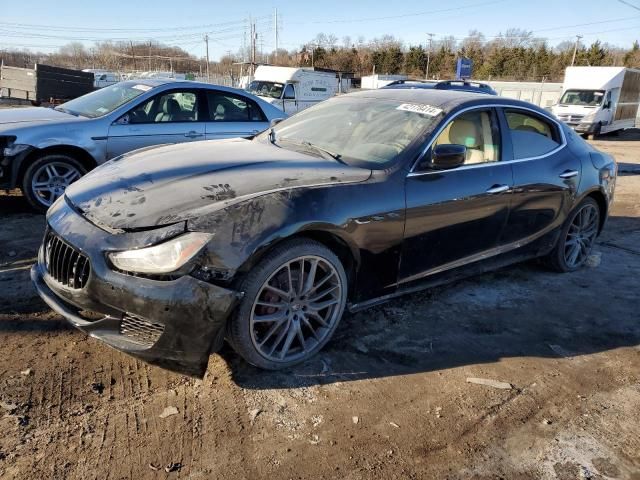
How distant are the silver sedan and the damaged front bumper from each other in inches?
138

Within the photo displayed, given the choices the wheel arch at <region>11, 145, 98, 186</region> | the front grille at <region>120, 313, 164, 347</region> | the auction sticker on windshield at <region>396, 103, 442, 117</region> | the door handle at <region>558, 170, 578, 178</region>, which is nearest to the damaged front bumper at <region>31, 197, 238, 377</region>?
the front grille at <region>120, 313, 164, 347</region>

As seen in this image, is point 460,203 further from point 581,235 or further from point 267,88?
point 267,88

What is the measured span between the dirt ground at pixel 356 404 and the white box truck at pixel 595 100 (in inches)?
782

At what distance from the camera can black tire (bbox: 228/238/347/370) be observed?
270 cm

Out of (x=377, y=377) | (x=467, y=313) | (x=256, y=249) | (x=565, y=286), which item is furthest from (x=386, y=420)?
(x=565, y=286)

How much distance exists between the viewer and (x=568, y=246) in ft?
16.2

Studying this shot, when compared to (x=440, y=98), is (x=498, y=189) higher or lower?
lower

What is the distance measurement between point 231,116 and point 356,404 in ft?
16.6

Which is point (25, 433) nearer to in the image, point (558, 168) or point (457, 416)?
point (457, 416)

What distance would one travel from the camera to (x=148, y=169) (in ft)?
10.8

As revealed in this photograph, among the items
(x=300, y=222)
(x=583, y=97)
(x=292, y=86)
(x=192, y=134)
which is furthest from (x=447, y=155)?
(x=583, y=97)

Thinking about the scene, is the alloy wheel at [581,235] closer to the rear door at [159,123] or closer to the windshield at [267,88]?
the rear door at [159,123]

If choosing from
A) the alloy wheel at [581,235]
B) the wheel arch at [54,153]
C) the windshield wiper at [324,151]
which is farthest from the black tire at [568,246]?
the wheel arch at [54,153]

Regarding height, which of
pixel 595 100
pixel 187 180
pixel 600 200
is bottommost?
pixel 600 200
